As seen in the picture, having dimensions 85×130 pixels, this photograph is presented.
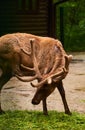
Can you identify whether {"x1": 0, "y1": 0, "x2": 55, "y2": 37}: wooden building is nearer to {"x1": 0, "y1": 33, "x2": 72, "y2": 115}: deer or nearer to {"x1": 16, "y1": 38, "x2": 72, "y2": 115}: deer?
{"x1": 0, "y1": 33, "x2": 72, "y2": 115}: deer

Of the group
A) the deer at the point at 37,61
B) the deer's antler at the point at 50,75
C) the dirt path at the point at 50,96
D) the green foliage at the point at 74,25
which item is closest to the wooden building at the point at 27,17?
the green foliage at the point at 74,25

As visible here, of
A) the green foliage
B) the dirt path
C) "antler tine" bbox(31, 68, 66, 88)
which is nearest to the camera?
"antler tine" bbox(31, 68, 66, 88)

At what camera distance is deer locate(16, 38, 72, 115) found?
270 inches

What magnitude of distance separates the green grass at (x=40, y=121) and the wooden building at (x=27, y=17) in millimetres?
11331

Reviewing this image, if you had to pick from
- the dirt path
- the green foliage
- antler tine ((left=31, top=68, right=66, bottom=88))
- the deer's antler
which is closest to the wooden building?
the green foliage

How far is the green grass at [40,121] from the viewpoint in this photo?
6980 millimetres

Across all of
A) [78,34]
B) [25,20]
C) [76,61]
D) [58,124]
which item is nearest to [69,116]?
[58,124]

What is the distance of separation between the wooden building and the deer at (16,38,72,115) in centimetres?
1153

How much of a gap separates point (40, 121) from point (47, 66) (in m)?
0.84

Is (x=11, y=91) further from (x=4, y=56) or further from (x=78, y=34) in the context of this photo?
(x=78, y=34)

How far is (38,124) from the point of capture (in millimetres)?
7117

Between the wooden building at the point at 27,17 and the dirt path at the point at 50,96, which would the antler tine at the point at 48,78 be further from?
the wooden building at the point at 27,17

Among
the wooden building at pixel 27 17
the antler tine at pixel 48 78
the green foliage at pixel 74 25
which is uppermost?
the antler tine at pixel 48 78

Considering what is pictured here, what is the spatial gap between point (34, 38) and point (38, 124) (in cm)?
136
